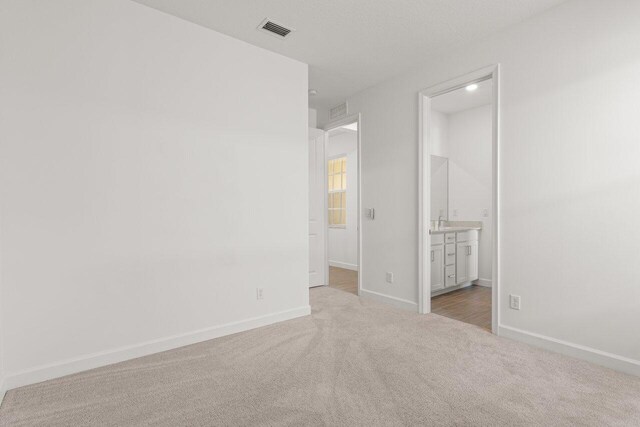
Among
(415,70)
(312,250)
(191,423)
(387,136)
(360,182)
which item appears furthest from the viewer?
(312,250)

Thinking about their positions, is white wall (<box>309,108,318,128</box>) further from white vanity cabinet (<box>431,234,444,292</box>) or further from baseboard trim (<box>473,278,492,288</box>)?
baseboard trim (<box>473,278,492,288</box>)

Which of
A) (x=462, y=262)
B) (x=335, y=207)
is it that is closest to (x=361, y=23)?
(x=462, y=262)

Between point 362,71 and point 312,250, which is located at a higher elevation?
point 362,71

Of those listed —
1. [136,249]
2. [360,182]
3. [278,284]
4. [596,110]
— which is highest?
[596,110]

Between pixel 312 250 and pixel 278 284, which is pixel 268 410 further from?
pixel 312 250

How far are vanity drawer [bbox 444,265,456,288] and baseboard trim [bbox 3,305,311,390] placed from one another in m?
2.26

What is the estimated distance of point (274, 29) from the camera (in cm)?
286

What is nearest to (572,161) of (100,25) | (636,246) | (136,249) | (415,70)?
(636,246)

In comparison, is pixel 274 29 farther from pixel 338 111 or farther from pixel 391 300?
pixel 391 300

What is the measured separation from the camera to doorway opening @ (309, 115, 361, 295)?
482cm

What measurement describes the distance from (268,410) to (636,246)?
2.56 metres

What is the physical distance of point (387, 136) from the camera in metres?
3.94

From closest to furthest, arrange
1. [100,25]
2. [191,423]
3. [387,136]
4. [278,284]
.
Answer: [191,423], [100,25], [278,284], [387,136]

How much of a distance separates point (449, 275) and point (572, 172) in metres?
2.29
